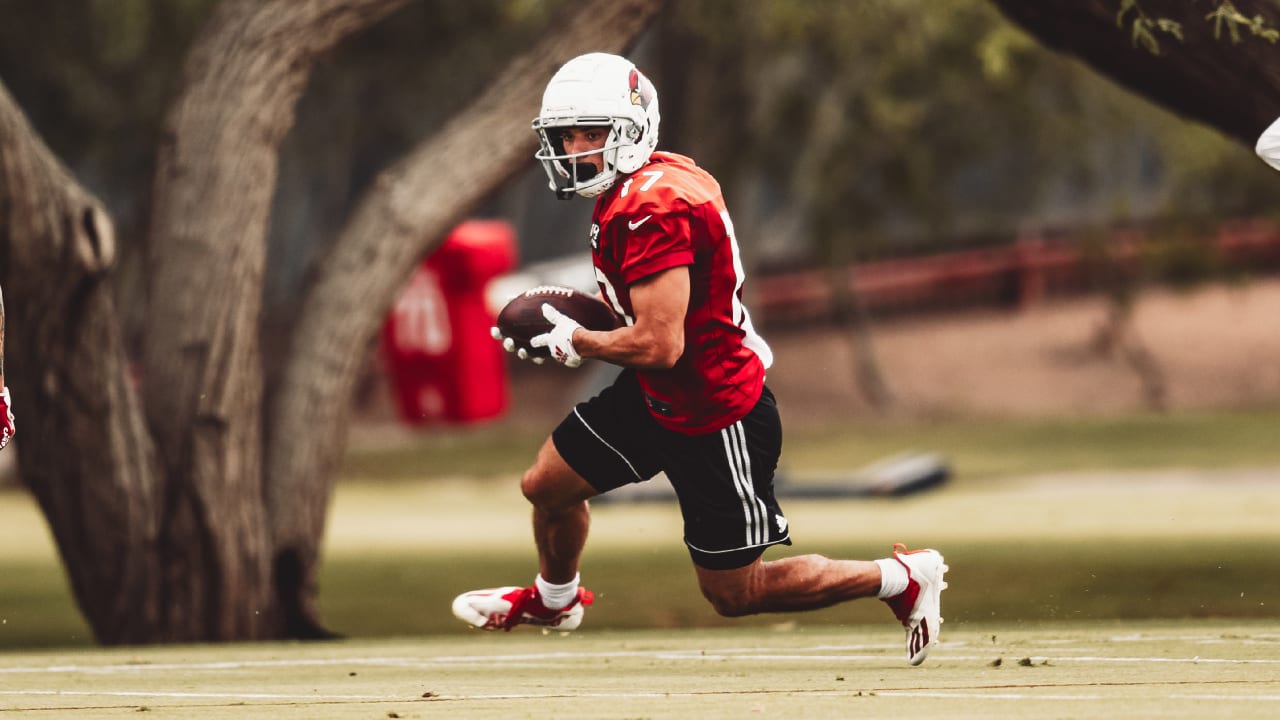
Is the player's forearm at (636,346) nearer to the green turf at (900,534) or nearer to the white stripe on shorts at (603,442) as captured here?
the white stripe on shorts at (603,442)

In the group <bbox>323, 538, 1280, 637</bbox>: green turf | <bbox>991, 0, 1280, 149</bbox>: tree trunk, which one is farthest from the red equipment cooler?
<bbox>991, 0, 1280, 149</bbox>: tree trunk

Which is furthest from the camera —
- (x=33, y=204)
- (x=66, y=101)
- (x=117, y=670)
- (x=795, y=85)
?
(x=795, y=85)

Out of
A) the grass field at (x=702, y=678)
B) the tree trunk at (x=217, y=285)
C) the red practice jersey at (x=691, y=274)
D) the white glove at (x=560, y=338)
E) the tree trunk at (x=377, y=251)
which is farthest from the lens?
the tree trunk at (x=377, y=251)

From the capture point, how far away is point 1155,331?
33344 mm

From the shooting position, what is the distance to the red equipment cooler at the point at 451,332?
59.8 ft

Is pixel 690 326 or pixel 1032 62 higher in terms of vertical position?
pixel 1032 62

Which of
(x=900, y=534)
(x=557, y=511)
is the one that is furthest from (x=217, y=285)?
(x=900, y=534)

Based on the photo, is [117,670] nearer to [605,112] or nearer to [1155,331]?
[605,112]

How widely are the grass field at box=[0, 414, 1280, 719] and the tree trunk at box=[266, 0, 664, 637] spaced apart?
98cm

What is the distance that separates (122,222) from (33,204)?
76.8 ft

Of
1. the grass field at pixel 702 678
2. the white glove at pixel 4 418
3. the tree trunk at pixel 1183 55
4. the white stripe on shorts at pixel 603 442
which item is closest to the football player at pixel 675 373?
the white stripe on shorts at pixel 603 442

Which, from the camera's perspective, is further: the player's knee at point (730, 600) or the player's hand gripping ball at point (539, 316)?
the player's knee at point (730, 600)

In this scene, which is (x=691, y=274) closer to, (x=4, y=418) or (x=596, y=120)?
(x=596, y=120)

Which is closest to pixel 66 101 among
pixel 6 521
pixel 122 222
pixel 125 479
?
pixel 6 521
